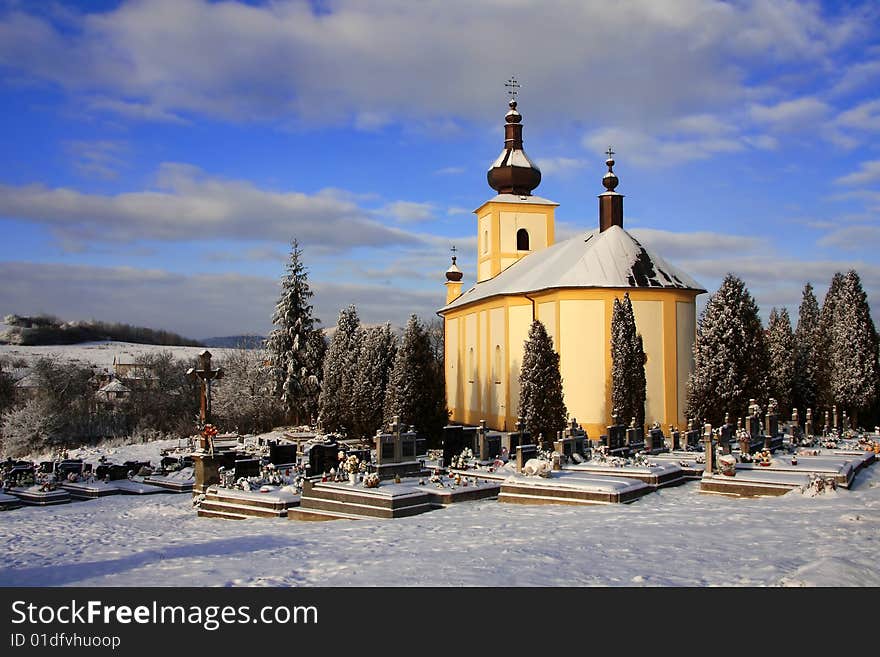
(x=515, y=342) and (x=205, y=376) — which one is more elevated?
(x=515, y=342)

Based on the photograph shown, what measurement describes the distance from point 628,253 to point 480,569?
85.3 ft

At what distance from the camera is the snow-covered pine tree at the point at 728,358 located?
89.0 feet

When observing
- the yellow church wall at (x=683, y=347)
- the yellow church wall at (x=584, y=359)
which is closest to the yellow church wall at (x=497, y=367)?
the yellow church wall at (x=584, y=359)

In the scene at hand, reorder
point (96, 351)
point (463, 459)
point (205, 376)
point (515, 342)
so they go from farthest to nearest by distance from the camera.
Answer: point (96, 351), point (515, 342), point (205, 376), point (463, 459)

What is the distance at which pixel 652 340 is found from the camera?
102ft

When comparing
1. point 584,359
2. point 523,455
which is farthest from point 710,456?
point 584,359

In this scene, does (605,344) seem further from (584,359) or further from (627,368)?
(627,368)

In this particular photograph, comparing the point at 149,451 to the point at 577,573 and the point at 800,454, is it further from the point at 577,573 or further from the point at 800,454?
the point at 577,573

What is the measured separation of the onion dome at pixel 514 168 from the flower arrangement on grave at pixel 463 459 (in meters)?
25.0

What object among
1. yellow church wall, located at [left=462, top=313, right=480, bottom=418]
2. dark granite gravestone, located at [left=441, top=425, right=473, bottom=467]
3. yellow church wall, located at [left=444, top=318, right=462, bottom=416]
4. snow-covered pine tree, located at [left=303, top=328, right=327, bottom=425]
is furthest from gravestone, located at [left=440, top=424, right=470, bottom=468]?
snow-covered pine tree, located at [left=303, top=328, right=327, bottom=425]

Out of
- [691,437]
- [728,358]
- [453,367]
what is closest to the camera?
[691,437]

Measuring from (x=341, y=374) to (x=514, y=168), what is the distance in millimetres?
15147

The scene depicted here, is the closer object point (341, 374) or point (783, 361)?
point (783, 361)
